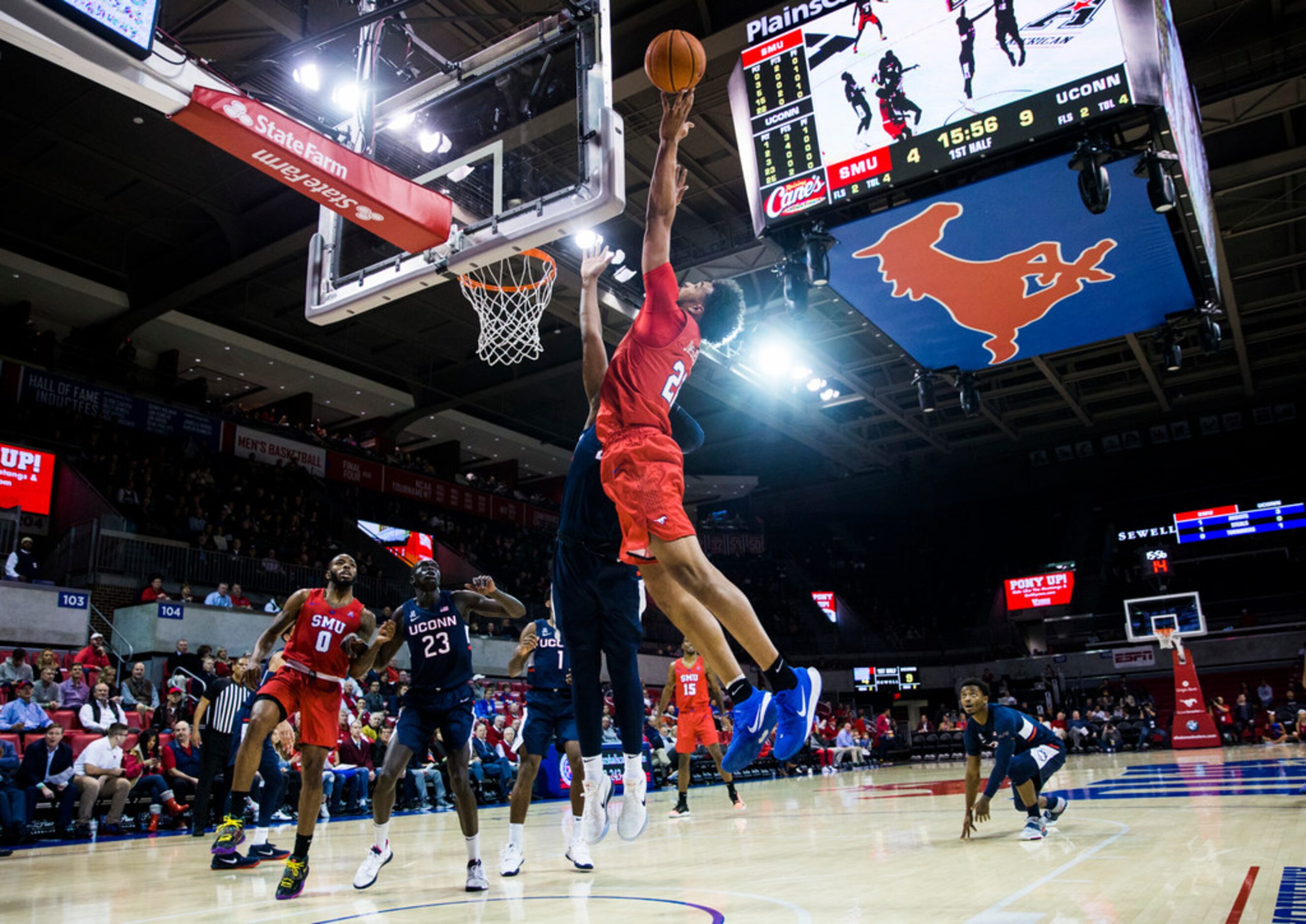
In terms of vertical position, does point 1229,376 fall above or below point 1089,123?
above

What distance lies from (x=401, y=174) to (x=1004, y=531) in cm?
2891

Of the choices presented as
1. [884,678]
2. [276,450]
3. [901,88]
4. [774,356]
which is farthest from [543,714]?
[884,678]

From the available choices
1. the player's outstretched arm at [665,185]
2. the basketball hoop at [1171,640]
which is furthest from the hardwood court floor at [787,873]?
the basketball hoop at [1171,640]

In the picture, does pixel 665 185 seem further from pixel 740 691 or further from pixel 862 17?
pixel 862 17

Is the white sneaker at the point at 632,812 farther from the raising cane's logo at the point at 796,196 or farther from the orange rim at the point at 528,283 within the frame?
the orange rim at the point at 528,283

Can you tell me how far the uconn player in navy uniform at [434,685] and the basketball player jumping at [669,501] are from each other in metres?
1.73

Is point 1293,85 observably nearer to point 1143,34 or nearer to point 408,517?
point 1143,34

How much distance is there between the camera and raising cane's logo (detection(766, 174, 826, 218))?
9117 millimetres

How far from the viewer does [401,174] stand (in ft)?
26.4

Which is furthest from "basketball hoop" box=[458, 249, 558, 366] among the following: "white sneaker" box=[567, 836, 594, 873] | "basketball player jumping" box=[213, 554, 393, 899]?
"white sneaker" box=[567, 836, 594, 873]

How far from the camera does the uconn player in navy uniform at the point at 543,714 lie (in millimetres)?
5840

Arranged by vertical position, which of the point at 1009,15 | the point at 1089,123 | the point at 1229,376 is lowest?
the point at 1089,123

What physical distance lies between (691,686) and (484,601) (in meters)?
5.06

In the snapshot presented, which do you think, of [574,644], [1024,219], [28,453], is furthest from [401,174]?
[28,453]
